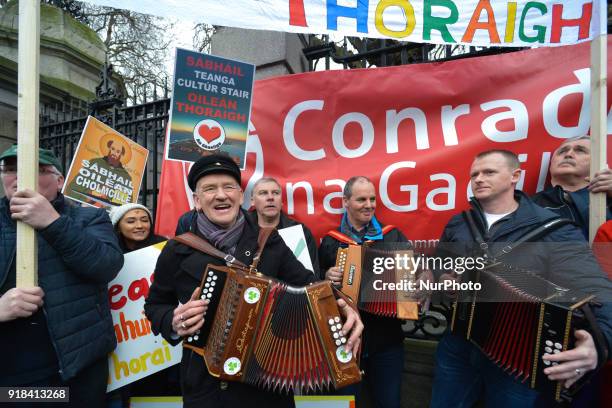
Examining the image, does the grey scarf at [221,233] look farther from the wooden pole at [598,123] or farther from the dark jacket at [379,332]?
the wooden pole at [598,123]

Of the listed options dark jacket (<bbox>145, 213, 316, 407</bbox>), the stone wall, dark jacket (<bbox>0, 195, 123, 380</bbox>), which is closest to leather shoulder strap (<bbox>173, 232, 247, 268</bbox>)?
dark jacket (<bbox>145, 213, 316, 407</bbox>)

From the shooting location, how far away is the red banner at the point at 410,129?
2.88 meters

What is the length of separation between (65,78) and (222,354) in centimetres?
717

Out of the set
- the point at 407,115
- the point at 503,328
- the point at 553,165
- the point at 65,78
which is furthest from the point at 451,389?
the point at 65,78

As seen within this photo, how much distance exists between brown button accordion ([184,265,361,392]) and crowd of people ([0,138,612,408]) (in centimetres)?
8

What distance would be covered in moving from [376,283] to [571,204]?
145cm

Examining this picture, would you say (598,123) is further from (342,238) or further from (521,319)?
(342,238)

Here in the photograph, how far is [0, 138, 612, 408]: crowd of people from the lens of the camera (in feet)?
5.77

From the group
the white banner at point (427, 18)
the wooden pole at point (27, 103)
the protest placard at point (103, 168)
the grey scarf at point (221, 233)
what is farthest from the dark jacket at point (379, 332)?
the protest placard at point (103, 168)

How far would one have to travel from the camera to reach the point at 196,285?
1885 millimetres

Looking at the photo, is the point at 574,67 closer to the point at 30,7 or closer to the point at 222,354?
the point at 222,354

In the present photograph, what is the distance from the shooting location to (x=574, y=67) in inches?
111

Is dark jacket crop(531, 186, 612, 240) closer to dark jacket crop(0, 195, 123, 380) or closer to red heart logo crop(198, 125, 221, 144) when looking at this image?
red heart logo crop(198, 125, 221, 144)

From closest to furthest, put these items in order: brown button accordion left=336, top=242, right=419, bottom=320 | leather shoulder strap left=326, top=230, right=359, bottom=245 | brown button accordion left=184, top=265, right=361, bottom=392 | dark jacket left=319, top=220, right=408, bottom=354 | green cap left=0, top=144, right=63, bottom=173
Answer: brown button accordion left=184, top=265, right=361, bottom=392, green cap left=0, top=144, right=63, bottom=173, brown button accordion left=336, top=242, right=419, bottom=320, dark jacket left=319, top=220, right=408, bottom=354, leather shoulder strap left=326, top=230, right=359, bottom=245
